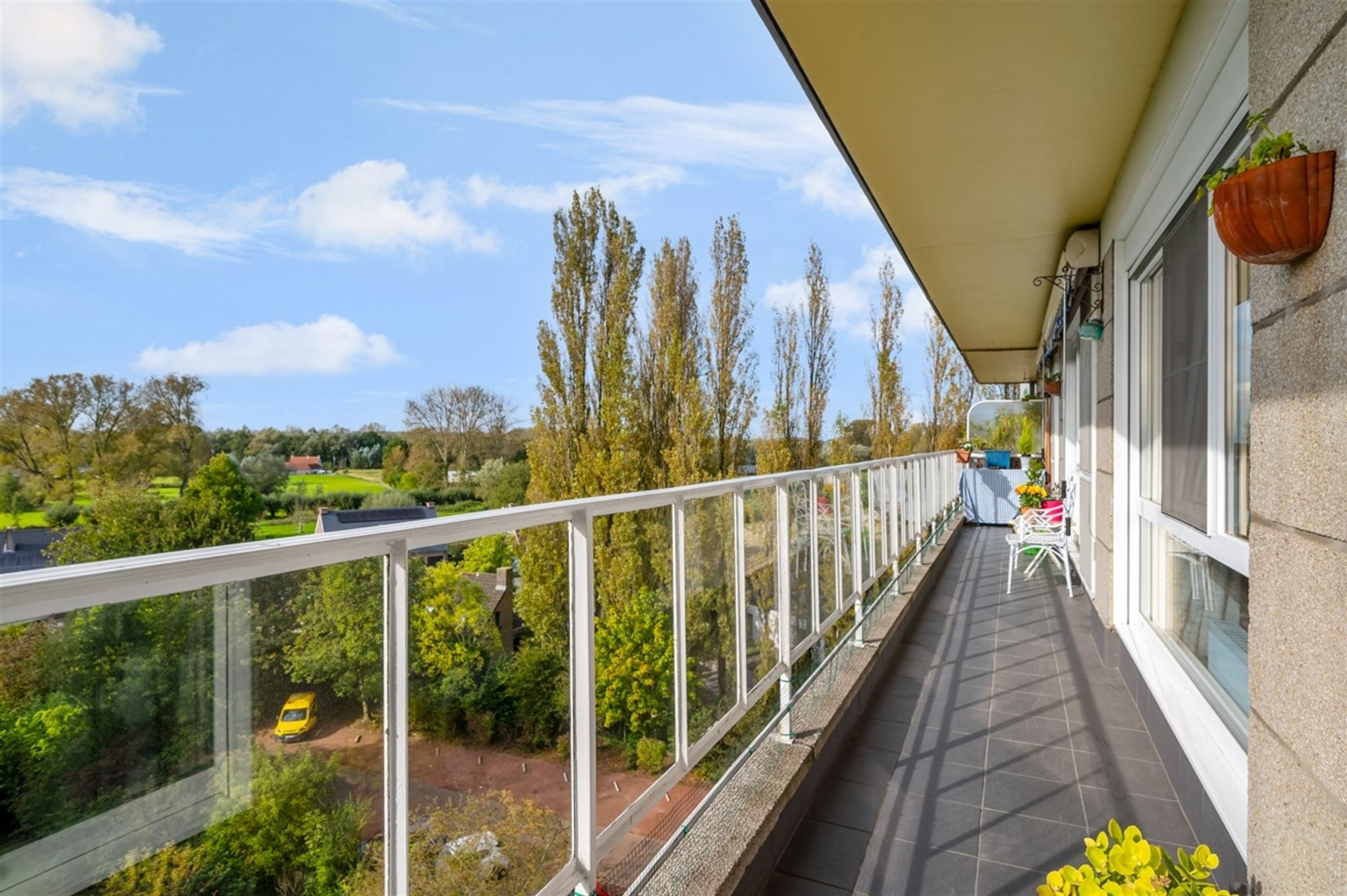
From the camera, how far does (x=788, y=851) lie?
2.26 meters

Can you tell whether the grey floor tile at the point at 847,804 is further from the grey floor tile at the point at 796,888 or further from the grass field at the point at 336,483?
the grass field at the point at 336,483

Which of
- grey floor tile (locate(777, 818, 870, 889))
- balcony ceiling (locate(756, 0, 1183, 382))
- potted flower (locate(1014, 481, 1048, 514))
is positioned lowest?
grey floor tile (locate(777, 818, 870, 889))

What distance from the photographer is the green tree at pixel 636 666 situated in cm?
160

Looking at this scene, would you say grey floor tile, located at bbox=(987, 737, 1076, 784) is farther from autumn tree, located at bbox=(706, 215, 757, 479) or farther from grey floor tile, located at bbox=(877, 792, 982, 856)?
autumn tree, located at bbox=(706, 215, 757, 479)

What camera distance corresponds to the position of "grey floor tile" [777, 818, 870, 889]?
2.14 metres

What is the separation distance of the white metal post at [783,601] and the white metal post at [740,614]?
1.18 feet

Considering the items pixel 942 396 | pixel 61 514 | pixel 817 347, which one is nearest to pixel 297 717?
pixel 942 396

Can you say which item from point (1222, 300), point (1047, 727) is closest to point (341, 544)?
point (1222, 300)

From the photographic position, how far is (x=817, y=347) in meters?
17.7

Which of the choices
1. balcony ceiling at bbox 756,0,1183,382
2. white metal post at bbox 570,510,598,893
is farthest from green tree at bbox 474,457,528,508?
white metal post at bbox 570,510,598,893

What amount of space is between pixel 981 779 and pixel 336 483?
31.9 meters

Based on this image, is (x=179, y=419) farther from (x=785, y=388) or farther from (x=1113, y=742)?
(x=1113, y=742)

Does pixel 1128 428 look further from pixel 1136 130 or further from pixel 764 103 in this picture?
pixel 764 103

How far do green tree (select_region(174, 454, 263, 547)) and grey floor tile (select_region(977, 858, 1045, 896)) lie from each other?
15.4m
